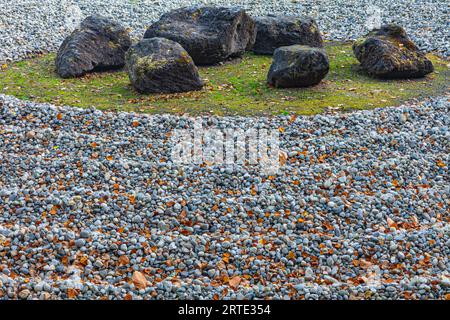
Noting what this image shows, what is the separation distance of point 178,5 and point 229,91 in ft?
27.0

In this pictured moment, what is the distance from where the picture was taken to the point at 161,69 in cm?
1147

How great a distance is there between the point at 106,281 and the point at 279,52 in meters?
6.94

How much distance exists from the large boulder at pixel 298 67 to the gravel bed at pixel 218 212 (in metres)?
1.87

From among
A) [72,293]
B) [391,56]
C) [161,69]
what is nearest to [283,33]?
[391,56]

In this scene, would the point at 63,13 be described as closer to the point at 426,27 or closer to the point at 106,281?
the point at 426,27

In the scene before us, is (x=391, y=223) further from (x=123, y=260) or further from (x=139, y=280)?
(x=123, y=260)

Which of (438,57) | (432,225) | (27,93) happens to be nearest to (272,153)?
(432,225)

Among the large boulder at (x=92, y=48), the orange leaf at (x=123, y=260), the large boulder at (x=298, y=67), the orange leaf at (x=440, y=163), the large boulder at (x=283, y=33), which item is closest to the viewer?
the orange leaf at (x=123, y=260)

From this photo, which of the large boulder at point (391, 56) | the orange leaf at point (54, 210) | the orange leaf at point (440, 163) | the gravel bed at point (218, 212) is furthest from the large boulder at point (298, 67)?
the orange leaf at point (54, 210)

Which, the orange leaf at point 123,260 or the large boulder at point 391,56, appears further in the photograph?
the large boulder at point 391,56

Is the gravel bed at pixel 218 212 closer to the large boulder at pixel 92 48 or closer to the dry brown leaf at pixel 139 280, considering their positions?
the dry brown leaf at pixel 139 280

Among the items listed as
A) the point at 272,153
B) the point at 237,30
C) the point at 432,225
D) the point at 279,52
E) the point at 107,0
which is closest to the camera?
the point at 432,225

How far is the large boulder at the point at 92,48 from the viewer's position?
12703mm

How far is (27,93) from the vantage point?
37.4 ft
